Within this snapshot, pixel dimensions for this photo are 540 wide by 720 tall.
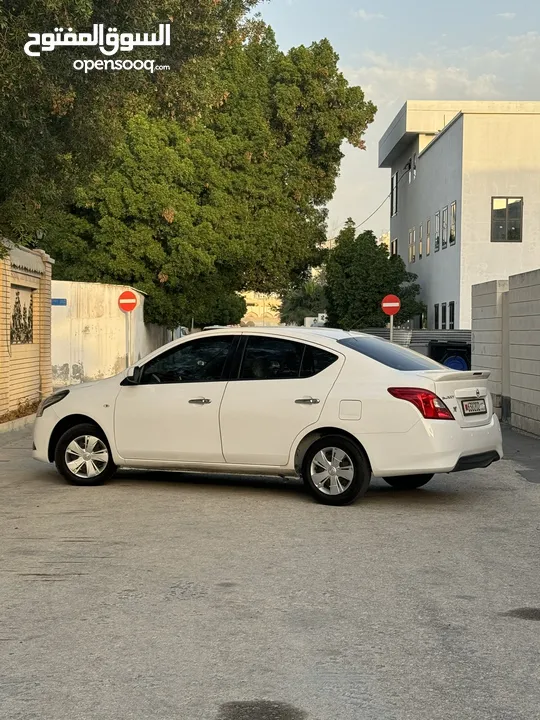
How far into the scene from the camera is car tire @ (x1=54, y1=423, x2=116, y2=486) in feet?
35.0

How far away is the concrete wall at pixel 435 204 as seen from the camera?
40.5 metres

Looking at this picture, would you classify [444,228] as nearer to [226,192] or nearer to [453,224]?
[453,224]

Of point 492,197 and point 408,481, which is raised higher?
point 492,197

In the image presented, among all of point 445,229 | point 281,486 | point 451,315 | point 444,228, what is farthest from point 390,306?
point 281,486

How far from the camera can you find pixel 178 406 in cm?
1023

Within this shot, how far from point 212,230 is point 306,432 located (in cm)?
2966

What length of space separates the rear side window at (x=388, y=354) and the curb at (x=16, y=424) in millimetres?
9004

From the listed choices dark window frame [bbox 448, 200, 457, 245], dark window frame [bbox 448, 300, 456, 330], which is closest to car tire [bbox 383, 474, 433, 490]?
dark window frame [bbox 448, 300, 456, 330]

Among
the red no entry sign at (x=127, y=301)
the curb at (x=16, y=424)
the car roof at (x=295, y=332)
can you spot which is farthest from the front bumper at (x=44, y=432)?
the red no entry sign at (x=127, y=301)

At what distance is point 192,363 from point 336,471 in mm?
1962

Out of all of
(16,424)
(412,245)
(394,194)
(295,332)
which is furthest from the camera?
(394,194)

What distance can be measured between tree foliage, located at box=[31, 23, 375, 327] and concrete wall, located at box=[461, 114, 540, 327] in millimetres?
7716

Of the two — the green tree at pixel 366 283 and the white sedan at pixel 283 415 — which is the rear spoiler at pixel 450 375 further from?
the green tree at pixel 366 283

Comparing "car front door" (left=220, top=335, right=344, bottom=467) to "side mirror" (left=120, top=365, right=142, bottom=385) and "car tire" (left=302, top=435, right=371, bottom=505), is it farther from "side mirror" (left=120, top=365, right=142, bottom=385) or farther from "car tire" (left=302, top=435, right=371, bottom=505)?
"side mirror" (left=120, top=365, right=142, bottom=385)
